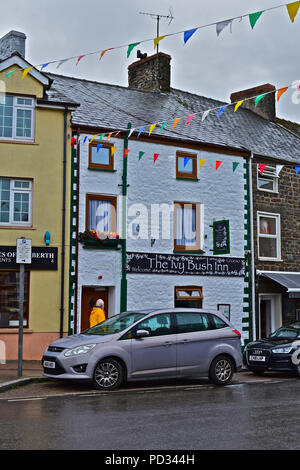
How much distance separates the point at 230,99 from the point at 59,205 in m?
14.9

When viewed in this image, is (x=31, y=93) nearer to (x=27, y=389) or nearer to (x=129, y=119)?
(x=129, y=119)

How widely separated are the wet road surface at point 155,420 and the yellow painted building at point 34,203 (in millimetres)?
6453

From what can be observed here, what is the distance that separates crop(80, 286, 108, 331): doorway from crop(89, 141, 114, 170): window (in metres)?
3.97

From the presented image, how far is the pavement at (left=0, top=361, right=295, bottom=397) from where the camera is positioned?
12.3 m

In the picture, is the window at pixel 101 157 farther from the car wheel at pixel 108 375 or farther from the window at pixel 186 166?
the car wheel at pixel 108 375

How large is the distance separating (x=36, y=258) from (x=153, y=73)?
1224cm

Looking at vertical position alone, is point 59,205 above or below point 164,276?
above

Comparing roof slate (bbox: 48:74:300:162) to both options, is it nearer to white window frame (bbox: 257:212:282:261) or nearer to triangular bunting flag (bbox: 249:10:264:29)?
white window frame (bbox: 257:212:282:261)

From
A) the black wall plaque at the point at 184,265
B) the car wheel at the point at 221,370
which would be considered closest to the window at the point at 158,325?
the car wheel at the point at 221,370

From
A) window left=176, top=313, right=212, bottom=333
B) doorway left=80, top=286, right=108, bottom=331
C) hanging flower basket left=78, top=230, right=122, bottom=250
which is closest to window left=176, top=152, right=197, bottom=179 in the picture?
hanging flower basket left=78, top=230, right=122, bottom=250

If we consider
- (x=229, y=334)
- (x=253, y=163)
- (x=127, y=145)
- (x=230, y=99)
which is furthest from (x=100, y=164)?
(x=230, y=99)

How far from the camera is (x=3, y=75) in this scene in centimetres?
1845

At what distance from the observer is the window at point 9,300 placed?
1761 centimetres
